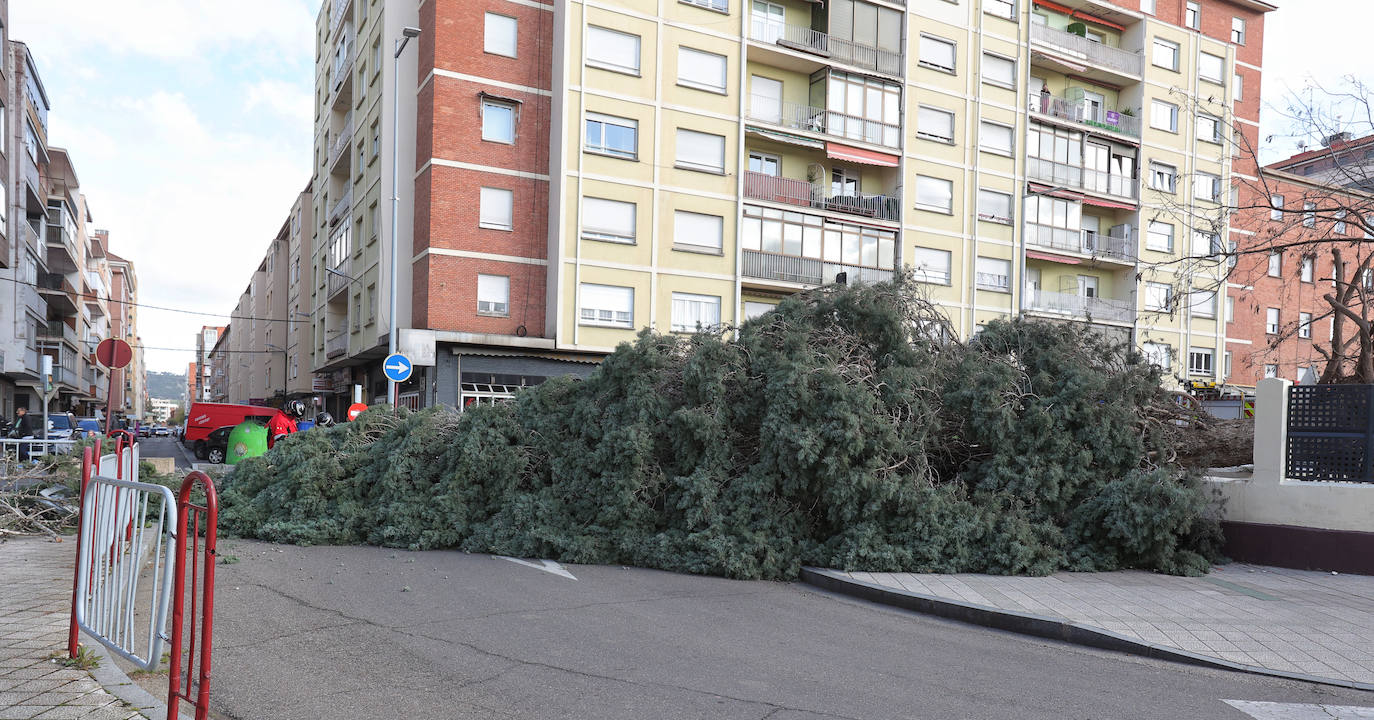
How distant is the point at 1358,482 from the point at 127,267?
141439mm

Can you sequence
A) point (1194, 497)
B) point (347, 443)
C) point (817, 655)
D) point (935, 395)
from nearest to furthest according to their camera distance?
1. point (817, 655)
2. point (1194, 497)
3. point (935, 395)
4. point (347, 443)

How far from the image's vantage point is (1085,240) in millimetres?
39031

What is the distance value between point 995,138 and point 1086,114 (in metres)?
5.77

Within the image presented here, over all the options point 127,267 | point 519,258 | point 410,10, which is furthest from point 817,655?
point 127,267

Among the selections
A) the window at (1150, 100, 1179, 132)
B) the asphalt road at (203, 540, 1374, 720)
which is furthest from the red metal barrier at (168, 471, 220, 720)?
the window at (1150, 100, 1179, 132)

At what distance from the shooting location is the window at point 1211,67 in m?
41.0

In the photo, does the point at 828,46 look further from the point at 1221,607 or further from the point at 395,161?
the point at 1221,607

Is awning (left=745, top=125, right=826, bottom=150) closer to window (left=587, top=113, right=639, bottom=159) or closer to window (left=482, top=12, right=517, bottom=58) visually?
window (left=587, top=113, right=639, bottom=159)

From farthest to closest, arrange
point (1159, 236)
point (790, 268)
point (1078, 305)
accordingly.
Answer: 1. point (1159, 236)
2. point (1078, 305)
3. point (790, 268)

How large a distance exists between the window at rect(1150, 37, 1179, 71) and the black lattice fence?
114 feet

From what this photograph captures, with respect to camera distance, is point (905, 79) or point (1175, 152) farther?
point (1175, 152)

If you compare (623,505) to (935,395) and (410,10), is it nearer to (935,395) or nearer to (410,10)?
(935,395)

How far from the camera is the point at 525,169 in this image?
29141 millimetres

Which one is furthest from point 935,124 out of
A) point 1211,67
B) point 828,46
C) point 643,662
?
point 643,662
